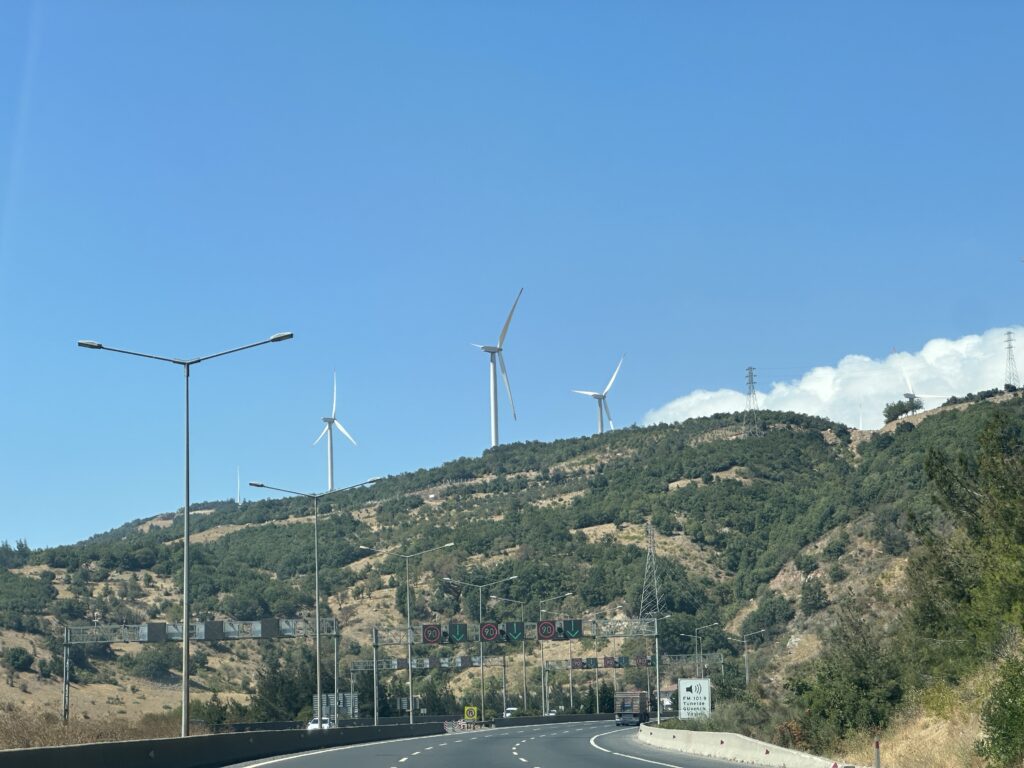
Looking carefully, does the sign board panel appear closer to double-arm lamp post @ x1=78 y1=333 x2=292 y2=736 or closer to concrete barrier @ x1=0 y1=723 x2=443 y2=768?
concrete barrier @ x1=0 y1=723 x2=443 y2=768

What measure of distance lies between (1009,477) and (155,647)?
12164 centimetres

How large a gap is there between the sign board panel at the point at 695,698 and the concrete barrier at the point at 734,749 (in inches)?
194

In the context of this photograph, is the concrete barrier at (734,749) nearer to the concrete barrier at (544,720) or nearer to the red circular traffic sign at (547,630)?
the concrete barrier at (544,720)

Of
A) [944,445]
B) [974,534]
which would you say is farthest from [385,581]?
[974,534]

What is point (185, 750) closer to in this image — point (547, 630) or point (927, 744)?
point (927, 744)

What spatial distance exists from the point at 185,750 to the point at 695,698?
1250 inches

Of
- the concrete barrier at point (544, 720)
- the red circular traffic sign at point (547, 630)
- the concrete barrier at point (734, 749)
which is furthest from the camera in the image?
the red circular traffic sign at point (547, 630)

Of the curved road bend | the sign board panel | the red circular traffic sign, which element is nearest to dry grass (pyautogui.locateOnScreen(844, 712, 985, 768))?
the curved road bend

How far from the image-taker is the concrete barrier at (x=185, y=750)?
26.5 m

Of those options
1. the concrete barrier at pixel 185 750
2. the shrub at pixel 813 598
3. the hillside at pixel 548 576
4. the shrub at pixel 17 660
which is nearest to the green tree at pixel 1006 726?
the concrete barrier at pixel 185 750

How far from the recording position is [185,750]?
3612 centimetres

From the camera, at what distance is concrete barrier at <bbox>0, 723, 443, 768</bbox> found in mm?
26500

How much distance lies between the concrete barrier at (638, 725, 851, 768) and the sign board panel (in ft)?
16.2

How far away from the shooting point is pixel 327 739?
5572cm
